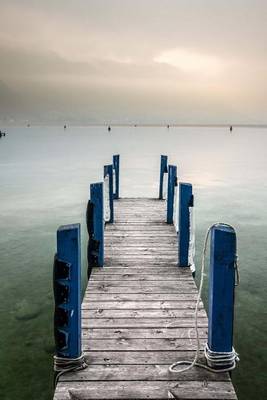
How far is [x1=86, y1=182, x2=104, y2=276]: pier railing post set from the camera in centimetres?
739

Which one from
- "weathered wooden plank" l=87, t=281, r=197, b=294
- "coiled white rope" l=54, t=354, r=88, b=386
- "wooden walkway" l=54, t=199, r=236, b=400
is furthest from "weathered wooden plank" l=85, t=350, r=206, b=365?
"weathered wooden plank" l=87, t=281, r=197, b=294

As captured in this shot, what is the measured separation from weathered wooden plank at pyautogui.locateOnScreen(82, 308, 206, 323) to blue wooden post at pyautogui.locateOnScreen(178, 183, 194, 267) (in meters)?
1.94

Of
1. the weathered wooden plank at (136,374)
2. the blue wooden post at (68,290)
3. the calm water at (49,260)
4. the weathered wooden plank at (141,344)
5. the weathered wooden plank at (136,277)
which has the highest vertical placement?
the blue wooden post at (68,290)

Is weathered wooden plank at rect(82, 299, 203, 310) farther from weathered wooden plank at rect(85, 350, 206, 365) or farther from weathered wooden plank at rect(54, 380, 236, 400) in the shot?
weathered wooden plank at rect(54, 380, 236, 400)

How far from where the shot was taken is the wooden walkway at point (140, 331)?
156 inches

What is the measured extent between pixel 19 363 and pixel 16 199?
1804 cm

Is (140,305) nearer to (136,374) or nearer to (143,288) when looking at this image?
(143,288)

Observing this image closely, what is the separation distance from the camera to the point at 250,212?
19719mm

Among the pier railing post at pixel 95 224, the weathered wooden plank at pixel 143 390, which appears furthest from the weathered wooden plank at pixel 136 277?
the weathered wooden plank at pixel 143 390

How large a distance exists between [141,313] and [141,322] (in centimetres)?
28

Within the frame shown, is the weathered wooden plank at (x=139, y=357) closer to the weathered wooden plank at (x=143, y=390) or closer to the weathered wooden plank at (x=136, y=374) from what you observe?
the weathered wooden plank at (x=136, y=374)

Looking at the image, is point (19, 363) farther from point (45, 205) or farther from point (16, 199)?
point (16, 199)

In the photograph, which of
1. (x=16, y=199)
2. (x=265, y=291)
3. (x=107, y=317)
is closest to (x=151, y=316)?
(x=107, y=317)

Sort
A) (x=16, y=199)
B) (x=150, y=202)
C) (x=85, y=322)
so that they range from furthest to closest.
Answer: (x=16, y=199), (x=150, y=202), (x=85, y=322)
